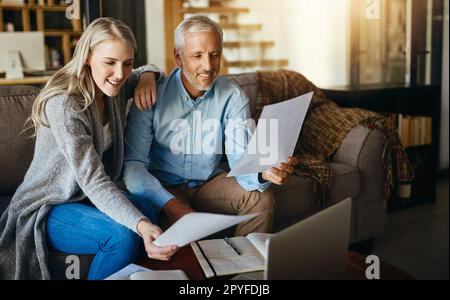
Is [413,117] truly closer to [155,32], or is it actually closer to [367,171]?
[367,171]

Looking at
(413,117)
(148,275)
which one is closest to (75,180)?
(148,275)

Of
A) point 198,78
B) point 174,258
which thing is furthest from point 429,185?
point 174,258

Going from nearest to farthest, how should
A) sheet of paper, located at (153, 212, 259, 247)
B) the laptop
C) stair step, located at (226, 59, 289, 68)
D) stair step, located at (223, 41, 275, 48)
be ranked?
the laptop < sheet of paper, located at (153, 212, 259, 247) < stair step, located at (226, 59, 289, 68) < stair step, located at (223, 41, 275, 48)

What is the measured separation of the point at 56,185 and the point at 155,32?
315 cm

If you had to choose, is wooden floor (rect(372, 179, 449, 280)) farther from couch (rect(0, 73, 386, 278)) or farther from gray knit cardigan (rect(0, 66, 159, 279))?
gray knit cardigan (rect(0, 66, 159, 279))

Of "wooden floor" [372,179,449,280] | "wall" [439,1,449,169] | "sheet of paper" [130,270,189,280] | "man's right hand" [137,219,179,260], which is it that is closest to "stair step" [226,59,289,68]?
"wall" [439,1,449,169]

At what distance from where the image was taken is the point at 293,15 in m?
3.83

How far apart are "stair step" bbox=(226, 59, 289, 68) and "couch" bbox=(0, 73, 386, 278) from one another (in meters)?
1.82

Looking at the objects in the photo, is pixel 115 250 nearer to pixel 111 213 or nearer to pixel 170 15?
pixel 111 213

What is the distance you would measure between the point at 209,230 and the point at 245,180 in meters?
0.68

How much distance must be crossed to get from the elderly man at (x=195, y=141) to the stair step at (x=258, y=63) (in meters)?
2.40

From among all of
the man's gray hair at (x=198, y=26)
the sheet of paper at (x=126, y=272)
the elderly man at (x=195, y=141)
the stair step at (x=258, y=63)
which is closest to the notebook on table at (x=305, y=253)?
the sheet of paper at (x=126, y=272)

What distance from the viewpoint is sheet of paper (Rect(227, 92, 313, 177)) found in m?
1.22

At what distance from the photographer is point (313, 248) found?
81 centimetres
